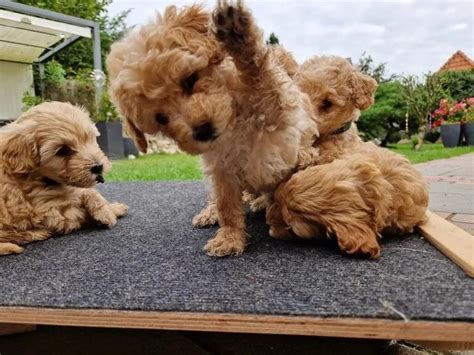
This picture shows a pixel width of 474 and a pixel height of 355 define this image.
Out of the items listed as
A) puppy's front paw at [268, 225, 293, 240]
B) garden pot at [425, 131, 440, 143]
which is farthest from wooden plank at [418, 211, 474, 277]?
garden pot at [425, 131, 440, 143]

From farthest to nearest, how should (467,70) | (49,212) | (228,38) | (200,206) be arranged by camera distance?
(467,70) → (200,206) → (49,212) → (228,38)

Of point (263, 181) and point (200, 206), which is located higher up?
point (263, 181)

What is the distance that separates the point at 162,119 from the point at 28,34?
24.7ft

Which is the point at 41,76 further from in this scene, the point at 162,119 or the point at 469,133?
the point at 469,133

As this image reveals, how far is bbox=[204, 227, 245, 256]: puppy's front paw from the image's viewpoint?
2.10 meters

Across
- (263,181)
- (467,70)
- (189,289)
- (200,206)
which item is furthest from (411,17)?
(189,289)

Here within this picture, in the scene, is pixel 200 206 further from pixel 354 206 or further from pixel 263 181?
pixel 354 206

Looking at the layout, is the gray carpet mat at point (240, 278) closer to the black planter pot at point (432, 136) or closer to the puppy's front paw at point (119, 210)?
the puppy's front paw at point (119, 210)

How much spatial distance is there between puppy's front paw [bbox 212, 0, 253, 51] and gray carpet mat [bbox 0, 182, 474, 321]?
3.05ft

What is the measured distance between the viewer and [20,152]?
2.49 meters

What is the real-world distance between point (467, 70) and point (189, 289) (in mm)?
10488

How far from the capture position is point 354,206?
1966 millimetres

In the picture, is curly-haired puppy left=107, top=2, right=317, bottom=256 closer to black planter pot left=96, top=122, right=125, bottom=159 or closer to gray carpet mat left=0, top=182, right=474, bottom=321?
gray carpet mat left=0, top=182, right=474, bottom=321

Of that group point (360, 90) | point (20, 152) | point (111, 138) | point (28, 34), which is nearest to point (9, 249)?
point (20, 152)
